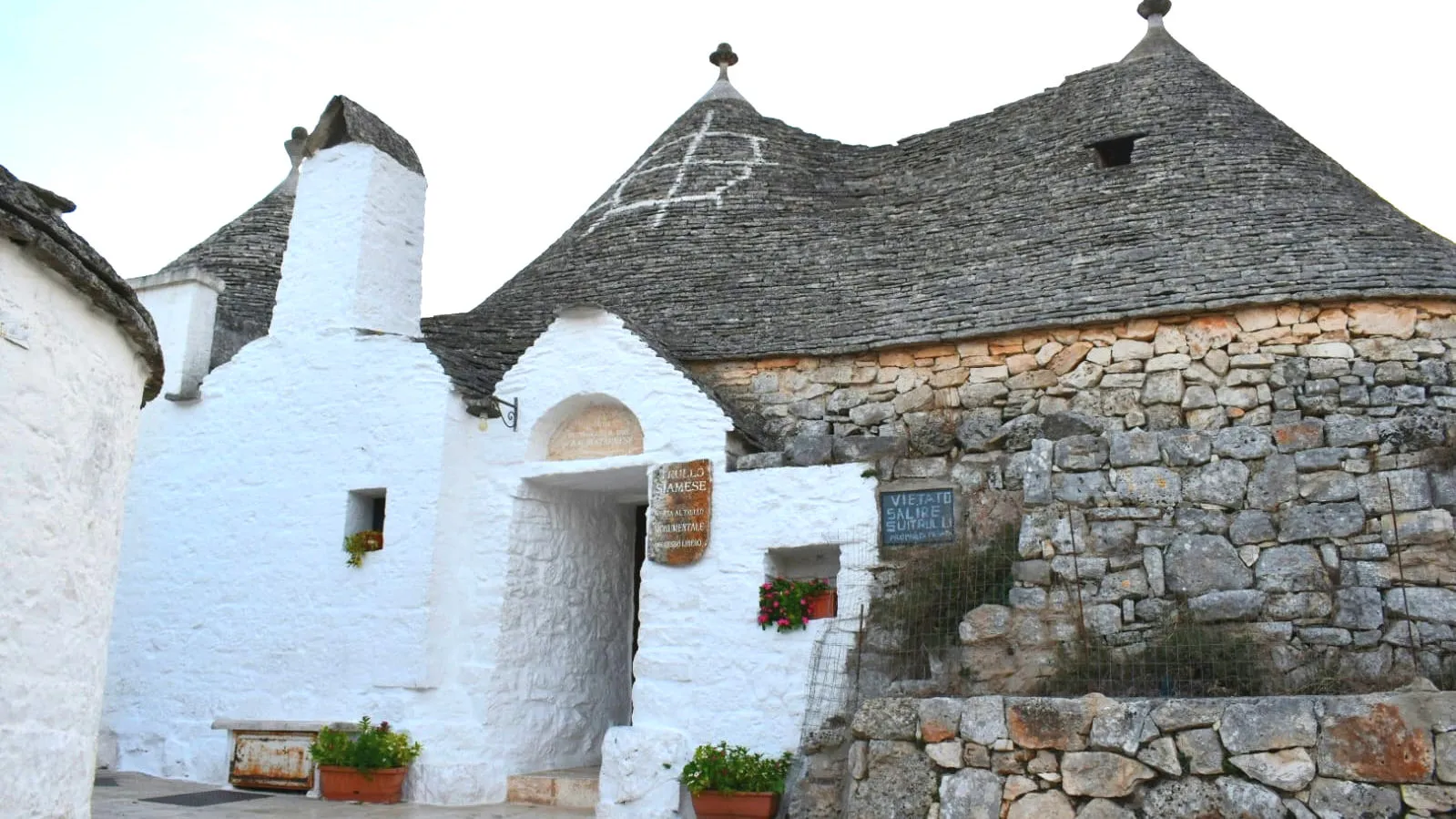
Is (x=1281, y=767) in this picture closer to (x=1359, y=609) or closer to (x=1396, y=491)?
(x=1359, y=609)

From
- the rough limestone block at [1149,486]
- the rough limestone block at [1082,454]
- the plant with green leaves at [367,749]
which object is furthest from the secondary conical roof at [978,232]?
the plant with green leaves at [367,749]

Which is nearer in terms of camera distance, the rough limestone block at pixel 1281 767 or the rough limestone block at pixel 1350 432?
the rough limestone block at pixel 1281 767

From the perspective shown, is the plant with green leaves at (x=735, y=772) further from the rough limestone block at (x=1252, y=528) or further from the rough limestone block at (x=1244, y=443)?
the rough limestone block at (x=1244, y=443)

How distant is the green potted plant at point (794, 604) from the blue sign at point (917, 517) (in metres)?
0.57

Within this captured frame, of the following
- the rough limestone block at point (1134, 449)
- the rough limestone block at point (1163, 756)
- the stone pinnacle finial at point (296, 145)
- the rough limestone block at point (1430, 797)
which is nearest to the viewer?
the rough limestone block at point (1430, 797)

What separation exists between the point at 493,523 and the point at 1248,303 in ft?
19.2

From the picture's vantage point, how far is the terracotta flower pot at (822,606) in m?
8.75

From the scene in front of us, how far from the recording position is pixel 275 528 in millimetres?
10406

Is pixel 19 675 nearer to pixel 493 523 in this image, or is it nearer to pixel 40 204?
pixel 40 204

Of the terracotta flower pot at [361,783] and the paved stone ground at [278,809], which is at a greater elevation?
the terracotta flower pot at [361,783]

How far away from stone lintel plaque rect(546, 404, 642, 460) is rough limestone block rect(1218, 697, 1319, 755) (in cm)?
499

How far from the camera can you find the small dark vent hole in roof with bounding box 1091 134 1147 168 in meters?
11.4

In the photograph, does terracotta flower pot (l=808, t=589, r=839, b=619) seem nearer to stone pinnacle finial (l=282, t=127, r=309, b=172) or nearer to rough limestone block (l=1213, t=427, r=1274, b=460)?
rough limestone block (l=1213, t=427, r=1274, b=460)

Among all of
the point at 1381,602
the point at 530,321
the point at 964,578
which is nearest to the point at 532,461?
the point at 530,321
